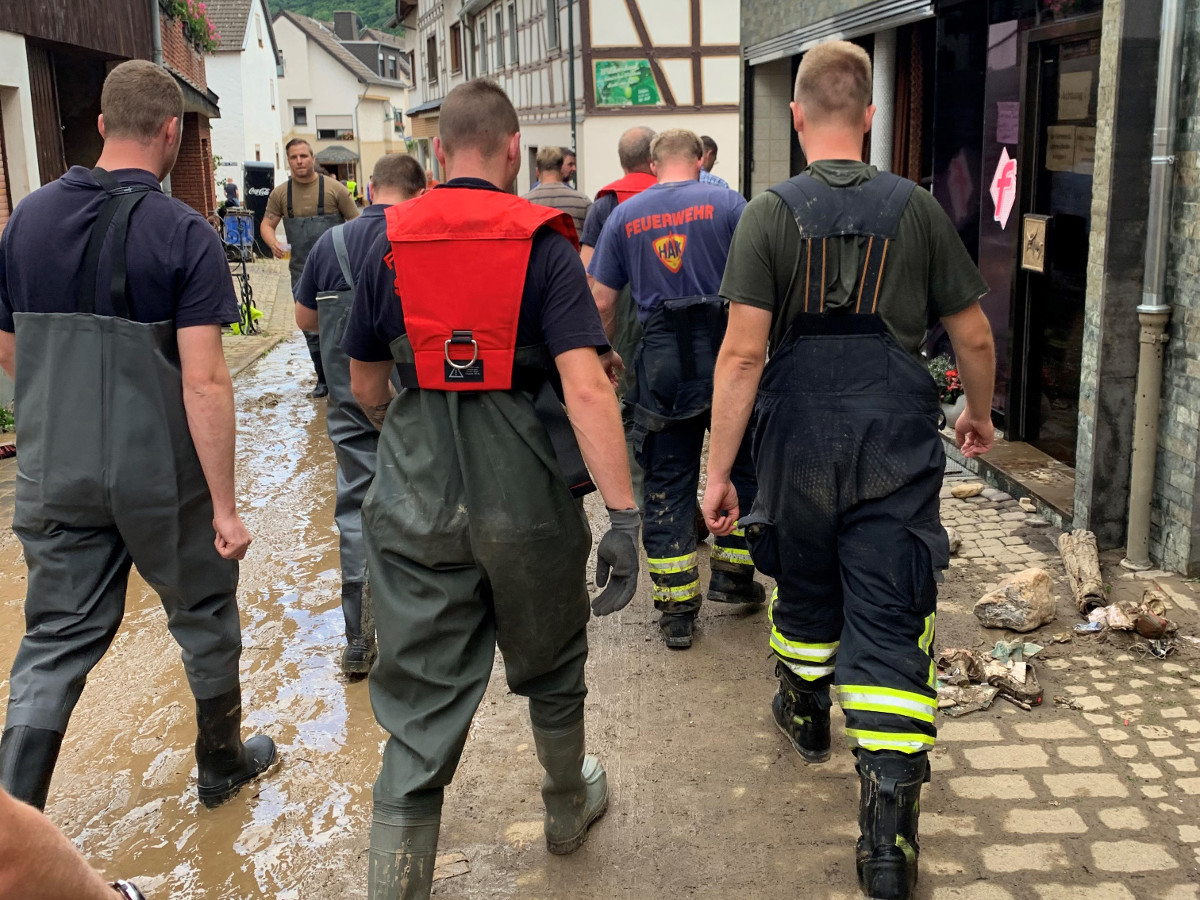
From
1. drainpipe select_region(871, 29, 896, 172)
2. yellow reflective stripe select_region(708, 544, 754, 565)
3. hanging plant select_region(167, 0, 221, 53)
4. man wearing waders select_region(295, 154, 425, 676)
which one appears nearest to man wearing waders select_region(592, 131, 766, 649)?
yellow reflective stripe select_region(708, 544, 754, 565)

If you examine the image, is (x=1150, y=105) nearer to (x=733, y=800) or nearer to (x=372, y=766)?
(x=733, y=800)

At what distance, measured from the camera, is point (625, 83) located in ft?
69.0

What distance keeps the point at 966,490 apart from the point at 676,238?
2547 millimetres

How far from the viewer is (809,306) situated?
325 centimetres

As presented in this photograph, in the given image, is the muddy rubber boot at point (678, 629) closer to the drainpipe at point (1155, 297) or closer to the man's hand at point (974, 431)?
the man's hand at point (974, 431)

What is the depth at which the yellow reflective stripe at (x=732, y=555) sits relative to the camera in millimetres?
5215

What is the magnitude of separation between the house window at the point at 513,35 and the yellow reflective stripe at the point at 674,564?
24114 mm

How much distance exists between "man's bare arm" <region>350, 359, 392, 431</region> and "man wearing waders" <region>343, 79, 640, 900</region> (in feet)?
0.58

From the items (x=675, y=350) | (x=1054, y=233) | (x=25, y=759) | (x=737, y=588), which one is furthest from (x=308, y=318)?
(x=1054, y=233)

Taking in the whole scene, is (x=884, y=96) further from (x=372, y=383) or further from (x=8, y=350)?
(x=8, y=350)

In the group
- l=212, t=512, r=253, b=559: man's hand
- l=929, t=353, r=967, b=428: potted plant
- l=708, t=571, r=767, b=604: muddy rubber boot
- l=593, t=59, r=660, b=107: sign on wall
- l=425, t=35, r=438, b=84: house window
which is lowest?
l=708, t=571, r=767, b=604: muddy rubber boot

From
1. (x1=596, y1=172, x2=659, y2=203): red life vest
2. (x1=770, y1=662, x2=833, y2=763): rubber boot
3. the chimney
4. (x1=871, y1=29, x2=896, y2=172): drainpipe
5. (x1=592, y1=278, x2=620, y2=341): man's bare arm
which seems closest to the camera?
(x1=770, y1=662, x2=833, y2=763): rubber boot

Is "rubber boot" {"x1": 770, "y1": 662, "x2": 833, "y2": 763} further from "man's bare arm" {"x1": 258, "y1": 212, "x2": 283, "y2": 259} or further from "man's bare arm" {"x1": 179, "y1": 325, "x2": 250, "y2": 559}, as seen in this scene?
"man's bare arm" {"x1": 258, "y1": 212, "x2": 283, "y2": 259}

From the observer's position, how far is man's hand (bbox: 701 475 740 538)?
11.6ft
